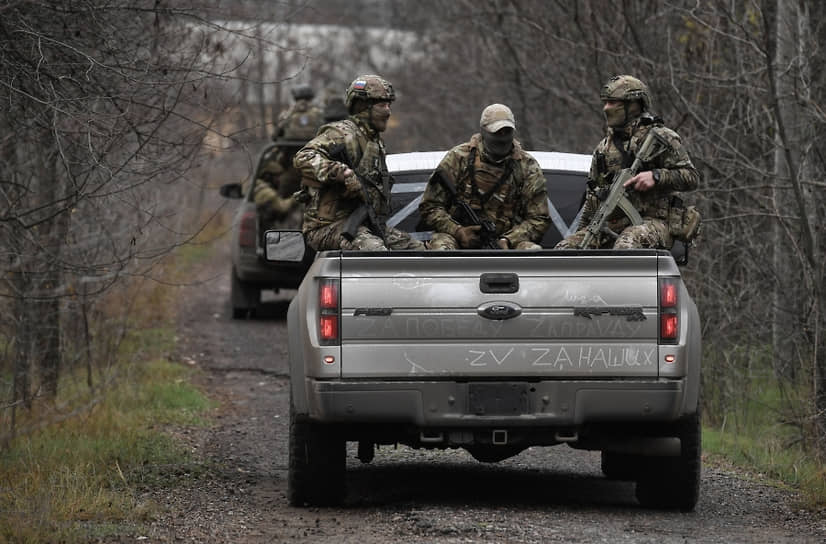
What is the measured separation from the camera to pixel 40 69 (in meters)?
8.77

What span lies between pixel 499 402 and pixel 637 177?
1.78 metres

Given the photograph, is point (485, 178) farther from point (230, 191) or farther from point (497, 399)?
point (230, 191)

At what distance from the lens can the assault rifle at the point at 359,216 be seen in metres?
8.77

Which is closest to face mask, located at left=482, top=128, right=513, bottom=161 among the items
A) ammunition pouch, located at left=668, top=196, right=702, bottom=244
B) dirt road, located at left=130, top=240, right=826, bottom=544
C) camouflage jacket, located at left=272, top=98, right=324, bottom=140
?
ammunition pouch, located at left=668, top=196, right=702, bottom=244

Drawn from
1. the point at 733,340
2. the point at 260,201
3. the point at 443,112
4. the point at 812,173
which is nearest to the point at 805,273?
the point at 812,173

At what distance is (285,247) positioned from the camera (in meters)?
8.67

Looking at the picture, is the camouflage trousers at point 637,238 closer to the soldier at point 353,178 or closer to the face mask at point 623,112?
the face mask at point 623,112

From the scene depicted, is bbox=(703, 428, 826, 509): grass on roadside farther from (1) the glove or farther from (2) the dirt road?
(1) the glove

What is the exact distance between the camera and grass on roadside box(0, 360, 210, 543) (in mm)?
7445

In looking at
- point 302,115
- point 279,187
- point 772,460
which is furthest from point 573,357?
point 302,115

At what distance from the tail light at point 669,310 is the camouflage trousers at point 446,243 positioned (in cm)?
149

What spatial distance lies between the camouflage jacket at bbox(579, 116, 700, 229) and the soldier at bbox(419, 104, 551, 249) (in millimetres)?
287

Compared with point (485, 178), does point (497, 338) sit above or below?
below

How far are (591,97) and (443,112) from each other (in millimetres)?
8171
